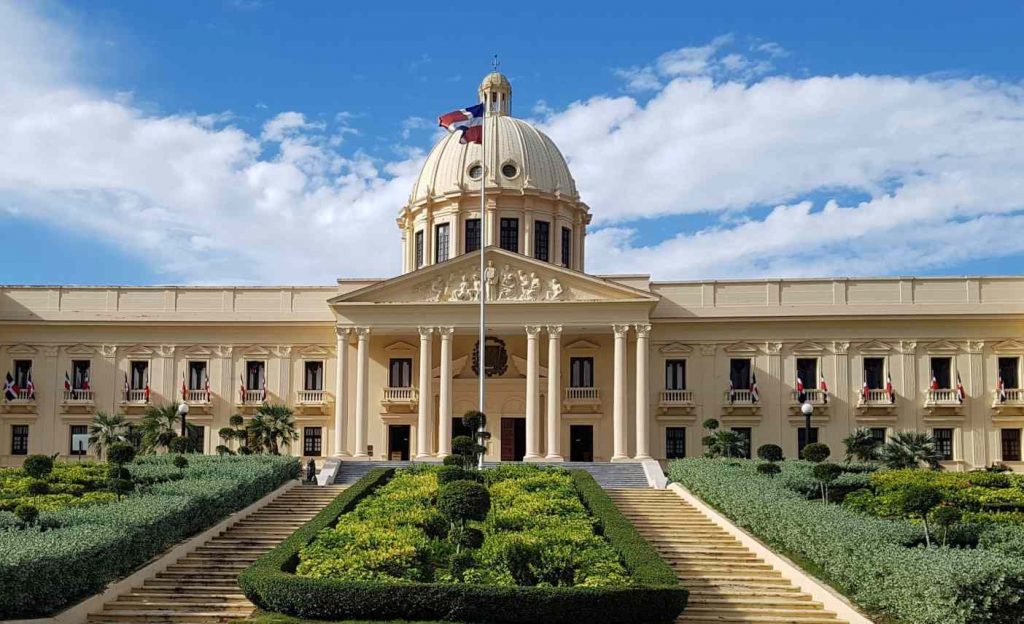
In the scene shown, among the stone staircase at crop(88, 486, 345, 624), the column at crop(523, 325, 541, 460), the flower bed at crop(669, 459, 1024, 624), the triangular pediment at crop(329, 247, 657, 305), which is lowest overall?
the stone staircase at crop(88, 486, 345, 624)

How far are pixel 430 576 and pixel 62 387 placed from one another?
35616 millimetres

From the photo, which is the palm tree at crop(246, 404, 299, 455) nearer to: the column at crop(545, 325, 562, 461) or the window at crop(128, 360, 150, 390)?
the window at crop(128, 360, 150, 390)

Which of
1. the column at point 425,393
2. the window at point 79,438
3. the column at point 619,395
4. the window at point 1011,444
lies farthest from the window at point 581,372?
the window at point 79,438

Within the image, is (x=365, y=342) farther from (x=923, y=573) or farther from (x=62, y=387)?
(x=923, y=573)

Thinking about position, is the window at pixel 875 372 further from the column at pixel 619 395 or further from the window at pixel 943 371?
the column at pixel 619 395

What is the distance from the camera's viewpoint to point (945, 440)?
1989 inches

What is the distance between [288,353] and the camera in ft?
175

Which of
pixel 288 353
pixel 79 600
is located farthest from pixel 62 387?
pixel 79 600

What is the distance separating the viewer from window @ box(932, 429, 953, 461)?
165 ft

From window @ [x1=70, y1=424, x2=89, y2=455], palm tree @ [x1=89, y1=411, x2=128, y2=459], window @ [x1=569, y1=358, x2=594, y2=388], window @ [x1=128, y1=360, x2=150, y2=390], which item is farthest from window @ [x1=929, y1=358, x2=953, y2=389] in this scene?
window @ [x1=70, y1=424, x2=89, y2=455]

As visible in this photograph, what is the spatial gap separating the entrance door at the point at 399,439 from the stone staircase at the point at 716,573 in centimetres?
1835

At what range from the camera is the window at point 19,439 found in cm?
5303

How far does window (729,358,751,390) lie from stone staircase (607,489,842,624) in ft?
55.1

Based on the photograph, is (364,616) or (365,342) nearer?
(364,616)
